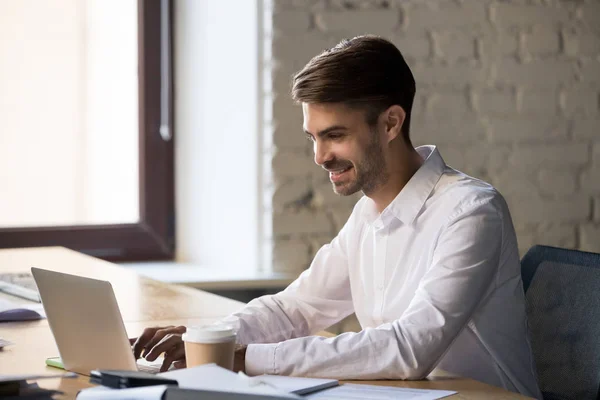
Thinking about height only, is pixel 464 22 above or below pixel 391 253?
above

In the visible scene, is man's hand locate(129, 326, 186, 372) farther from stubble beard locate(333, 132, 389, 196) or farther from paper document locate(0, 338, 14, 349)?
stubble beard locate(333, 132, 389, 196)

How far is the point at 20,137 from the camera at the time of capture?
2871 mm

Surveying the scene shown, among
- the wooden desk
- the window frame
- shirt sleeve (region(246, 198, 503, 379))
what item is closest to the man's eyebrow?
shirt sleeve (region(246, 198, 503, 379))

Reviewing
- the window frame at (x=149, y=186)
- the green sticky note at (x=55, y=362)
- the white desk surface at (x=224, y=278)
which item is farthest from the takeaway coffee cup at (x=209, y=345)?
the window frame at (x=149, y=186)

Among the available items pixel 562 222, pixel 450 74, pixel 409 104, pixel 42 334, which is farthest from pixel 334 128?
pixel 562 222

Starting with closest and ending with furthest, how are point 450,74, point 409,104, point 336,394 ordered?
point 336,394, point 409,104, point 450,74

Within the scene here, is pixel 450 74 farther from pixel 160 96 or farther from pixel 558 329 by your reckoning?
pixel 558 329

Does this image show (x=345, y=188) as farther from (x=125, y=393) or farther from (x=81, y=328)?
(x=125, y=393)

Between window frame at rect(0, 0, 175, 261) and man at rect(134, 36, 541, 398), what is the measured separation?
1.30 metres

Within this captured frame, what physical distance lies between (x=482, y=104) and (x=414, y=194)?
122 cm

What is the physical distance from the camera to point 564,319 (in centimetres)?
155

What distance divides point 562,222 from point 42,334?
5.79 feet

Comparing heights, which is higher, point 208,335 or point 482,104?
point 482,104

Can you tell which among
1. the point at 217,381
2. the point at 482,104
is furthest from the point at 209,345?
the point at 482,104
